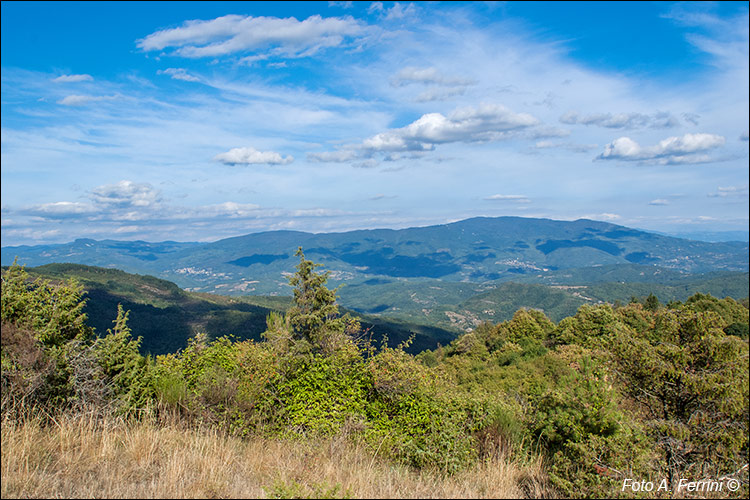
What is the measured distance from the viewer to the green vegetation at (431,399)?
5.75 meters

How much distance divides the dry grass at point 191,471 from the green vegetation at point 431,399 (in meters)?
0.32

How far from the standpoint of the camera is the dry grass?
13.4 feet

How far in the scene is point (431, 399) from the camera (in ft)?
31.7

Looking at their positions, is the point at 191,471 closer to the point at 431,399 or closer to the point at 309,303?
the point at 431,399

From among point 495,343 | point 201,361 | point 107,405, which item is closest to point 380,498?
point 107,405

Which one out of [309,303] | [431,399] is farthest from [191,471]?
[309,303]

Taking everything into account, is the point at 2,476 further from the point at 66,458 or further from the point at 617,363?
the point at 617,363

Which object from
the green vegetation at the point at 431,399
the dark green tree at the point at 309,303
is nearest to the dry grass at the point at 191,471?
the green vegetation at the point at 431,399

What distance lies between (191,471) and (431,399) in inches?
246

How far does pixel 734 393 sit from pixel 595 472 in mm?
2511

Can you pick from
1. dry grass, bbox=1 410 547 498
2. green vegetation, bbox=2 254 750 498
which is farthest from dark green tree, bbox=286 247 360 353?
dry grass, bbox=1 410 547 498

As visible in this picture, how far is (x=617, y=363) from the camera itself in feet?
23.9

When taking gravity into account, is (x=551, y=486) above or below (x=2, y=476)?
below

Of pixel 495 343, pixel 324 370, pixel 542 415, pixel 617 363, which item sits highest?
pixel 617 363
